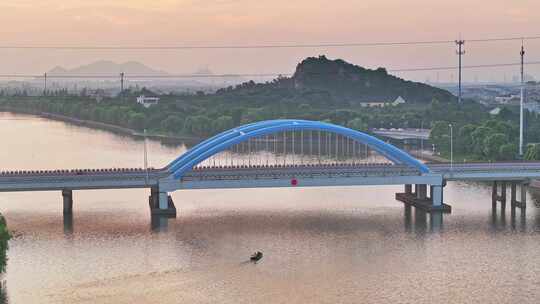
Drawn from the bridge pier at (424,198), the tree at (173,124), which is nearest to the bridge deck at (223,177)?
the bridge pier at (424,198)

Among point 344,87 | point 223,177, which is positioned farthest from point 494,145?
point 344,87

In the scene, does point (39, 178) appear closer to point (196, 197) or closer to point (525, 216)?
point (196, 197)

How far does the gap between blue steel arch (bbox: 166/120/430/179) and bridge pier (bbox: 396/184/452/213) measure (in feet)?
3.44

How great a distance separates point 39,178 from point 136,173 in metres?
3.99

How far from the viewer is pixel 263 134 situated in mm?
40938

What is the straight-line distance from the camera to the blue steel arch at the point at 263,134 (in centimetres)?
4028

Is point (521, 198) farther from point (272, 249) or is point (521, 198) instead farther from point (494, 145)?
point (494, 145)

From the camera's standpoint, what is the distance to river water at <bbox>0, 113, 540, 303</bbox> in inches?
1133

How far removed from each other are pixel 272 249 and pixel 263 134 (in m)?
8.00

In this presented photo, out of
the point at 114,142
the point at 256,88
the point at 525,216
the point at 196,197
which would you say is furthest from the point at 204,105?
the point at 525,216

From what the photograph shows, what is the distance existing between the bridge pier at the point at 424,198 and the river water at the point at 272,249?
71cm

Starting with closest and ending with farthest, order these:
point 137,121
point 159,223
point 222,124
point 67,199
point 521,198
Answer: point 159,223 < point 67,199 < point 521,198 < point 222,124 < point 137,121

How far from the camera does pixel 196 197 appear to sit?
1793 inches

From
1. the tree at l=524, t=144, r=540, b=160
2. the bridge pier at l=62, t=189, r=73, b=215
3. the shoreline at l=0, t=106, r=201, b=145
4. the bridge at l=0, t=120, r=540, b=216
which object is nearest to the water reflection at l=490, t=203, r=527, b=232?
the bridge at l=0, t=120, r=540, b=216
